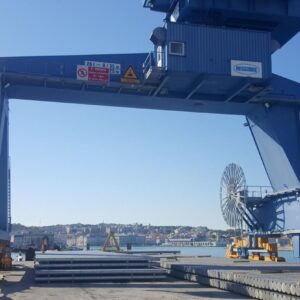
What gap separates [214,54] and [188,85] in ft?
6.90

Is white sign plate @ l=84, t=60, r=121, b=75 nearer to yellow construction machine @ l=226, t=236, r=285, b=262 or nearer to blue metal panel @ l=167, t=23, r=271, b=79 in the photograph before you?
blue metal panel @ l=167, t=23, r=271, b=79

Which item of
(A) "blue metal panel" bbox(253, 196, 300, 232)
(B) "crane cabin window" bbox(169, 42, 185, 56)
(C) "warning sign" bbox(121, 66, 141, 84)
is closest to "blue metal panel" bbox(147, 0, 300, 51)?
(B) "crane cabin window" bbox(169, 42, 185, 56)

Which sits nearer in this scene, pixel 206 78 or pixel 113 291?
pixel 113 291

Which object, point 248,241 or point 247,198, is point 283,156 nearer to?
point 247,198

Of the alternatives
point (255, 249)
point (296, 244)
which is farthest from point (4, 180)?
point (296, 244)

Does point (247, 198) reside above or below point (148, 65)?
below

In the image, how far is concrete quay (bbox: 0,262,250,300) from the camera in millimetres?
12836

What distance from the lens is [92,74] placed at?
22375 mm

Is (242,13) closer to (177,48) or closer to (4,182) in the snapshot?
(177,48)

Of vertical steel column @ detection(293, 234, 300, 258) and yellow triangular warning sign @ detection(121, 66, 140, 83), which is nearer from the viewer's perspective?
yellow triangular warning sign @ detection(121, 66, 140, 83)

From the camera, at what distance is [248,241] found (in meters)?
28.5

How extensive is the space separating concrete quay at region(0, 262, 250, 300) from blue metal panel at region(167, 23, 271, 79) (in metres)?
9.27

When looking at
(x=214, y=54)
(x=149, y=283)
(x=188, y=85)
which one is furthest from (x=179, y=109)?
(x=149, y=283)

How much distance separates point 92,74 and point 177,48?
12.6ft
